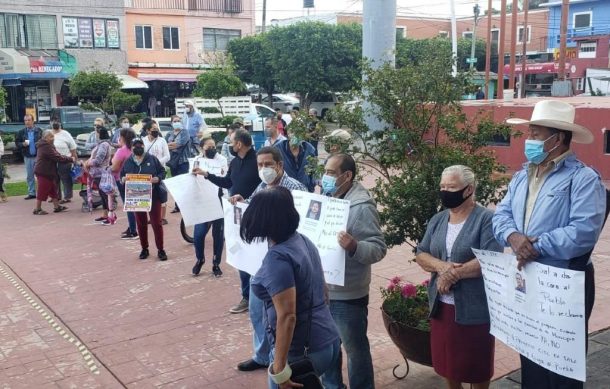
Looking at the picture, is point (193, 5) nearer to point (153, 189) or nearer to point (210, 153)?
point (153, 189)

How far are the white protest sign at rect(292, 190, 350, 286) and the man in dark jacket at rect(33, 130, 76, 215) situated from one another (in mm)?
9556

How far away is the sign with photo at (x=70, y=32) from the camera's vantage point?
3264 centimetres

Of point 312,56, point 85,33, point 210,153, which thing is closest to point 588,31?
point 312,56

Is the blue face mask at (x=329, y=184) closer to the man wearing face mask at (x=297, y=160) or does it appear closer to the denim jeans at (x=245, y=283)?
the denim jeans at (x=245, y=283)

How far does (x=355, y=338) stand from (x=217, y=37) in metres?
37.9

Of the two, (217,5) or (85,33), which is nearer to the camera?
(85,33)

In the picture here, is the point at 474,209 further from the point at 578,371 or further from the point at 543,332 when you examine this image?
the point at 578,371

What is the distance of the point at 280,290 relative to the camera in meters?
3.07

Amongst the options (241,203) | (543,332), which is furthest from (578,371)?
(241,203)

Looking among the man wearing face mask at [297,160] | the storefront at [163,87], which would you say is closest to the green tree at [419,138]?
the man wearing face mask at [297,160]

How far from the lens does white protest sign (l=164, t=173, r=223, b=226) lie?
7.47 m

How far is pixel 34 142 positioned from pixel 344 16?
117 feet

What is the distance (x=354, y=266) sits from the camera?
13.6 ft

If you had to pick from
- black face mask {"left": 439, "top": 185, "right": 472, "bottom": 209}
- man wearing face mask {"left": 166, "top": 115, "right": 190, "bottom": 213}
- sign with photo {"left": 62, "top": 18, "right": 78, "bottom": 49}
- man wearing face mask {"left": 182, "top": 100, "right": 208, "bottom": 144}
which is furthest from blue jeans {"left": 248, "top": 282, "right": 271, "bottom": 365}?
sign with photo {"left": 62, "top": 18, "right": 78, "bottom": 49}
